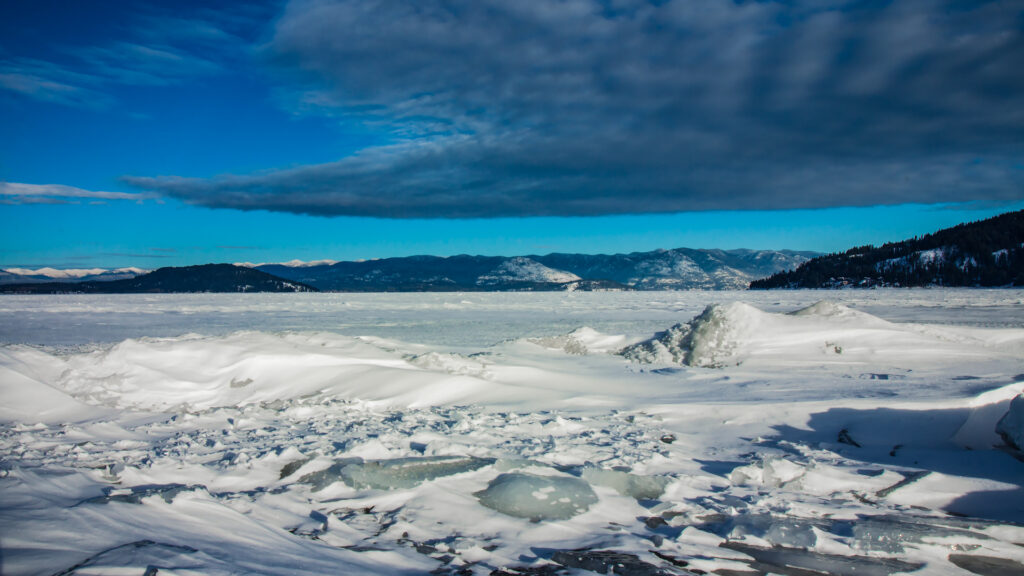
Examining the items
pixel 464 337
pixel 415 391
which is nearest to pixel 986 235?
pixel 464 337

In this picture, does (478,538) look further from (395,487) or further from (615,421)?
(615,421)

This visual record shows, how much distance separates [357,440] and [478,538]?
230cm

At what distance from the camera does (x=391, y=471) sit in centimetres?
424

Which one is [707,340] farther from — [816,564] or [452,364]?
[816,564]

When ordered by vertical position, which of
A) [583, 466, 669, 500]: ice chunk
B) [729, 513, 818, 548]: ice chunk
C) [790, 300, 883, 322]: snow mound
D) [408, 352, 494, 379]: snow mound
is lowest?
[583, 466, 669, 500]: ice chunk

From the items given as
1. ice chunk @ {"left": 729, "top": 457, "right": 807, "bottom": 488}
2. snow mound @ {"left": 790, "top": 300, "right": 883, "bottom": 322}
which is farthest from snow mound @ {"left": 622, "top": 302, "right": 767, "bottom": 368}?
ice chunk @ {"left": 729, "top": 457, "right": 807, "bottom": 488}

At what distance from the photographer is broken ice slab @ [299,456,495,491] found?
13.3 feet

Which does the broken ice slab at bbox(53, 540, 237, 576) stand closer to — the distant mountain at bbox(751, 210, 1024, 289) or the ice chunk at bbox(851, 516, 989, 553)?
the ice chunk at bbox(851, 516, 989, 553)

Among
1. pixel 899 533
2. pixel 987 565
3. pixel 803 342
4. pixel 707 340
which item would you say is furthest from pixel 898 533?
pixel 803 342

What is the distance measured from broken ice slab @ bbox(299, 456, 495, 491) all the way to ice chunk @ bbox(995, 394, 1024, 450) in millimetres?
4087

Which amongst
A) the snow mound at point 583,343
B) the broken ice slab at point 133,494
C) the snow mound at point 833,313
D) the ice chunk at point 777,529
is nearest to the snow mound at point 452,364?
the snow mound at point 583,343

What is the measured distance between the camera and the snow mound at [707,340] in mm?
10492

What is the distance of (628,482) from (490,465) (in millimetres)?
1080

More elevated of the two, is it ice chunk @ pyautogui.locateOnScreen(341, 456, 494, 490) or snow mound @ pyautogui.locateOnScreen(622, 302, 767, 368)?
snow mound @ pyautogui.locateOnScreen(622, 302, 767, 368)
